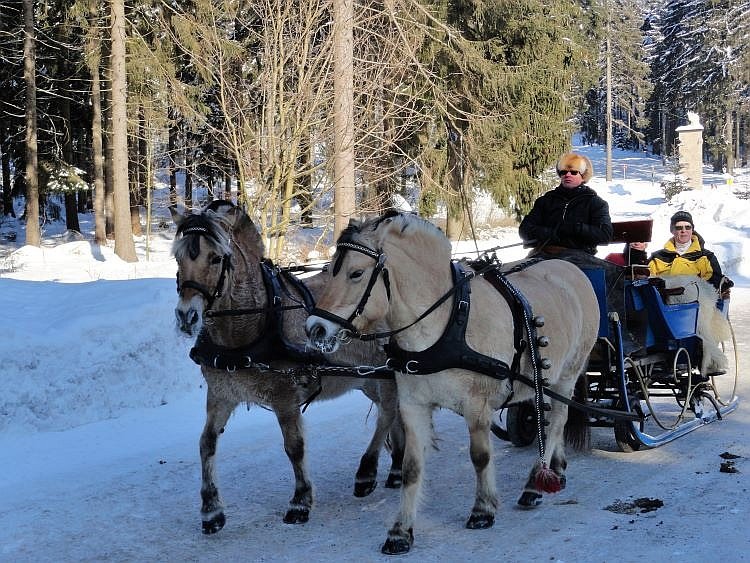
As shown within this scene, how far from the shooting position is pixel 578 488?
5672 mm

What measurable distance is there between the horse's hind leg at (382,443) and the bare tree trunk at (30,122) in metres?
21.9

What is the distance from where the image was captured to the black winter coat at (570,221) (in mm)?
6586

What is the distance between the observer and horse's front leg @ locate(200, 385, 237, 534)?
493 centimetres

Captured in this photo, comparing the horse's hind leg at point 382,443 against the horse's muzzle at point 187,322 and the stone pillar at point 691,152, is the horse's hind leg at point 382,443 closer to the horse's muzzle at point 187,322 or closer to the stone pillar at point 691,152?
the horse's muzzle at point 187,322

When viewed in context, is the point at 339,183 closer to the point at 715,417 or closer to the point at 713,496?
the point at 715,417

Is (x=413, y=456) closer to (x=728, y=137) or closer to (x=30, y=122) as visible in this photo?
(x=30, y=122)

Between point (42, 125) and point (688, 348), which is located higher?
point (42, 125)

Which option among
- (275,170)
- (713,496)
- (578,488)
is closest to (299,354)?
(578,488)

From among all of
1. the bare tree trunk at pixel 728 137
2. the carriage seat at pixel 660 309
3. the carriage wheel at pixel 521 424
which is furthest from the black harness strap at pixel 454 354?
the bare tree trunk at pixel 728 137

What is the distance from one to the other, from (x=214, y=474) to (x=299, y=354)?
0.94m

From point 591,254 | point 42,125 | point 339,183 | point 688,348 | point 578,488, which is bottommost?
point 578,488

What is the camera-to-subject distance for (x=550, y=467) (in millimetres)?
5695

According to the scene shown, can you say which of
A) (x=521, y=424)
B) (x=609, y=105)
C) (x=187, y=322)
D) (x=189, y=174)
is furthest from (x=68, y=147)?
(x=609, y=105)

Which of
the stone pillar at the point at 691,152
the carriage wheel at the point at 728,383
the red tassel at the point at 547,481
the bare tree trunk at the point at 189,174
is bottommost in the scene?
the carriage wheel at the point at 728,383
